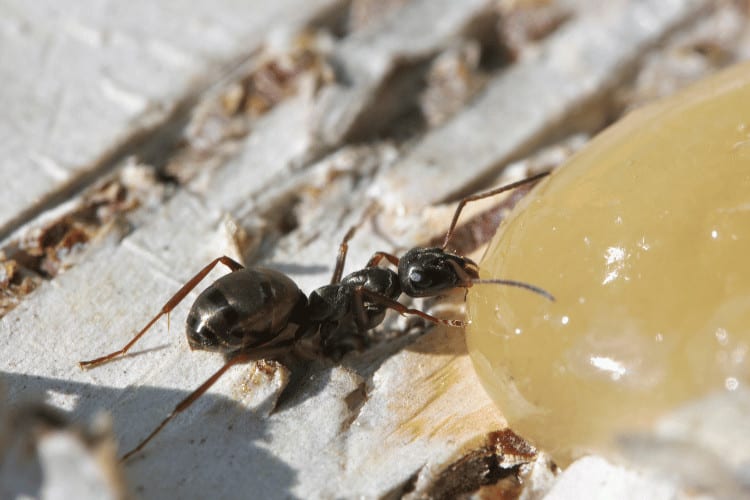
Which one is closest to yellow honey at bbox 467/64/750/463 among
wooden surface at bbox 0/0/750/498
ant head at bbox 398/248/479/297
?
ant head at bbox 398/248/479/297

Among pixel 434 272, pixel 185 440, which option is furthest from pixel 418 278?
pixel 185 440

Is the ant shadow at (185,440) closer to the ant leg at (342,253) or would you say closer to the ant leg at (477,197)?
the ant leg at (342,253)

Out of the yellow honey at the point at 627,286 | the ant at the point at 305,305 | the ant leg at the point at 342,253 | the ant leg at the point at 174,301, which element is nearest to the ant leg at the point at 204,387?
the ant at the point at 305,305

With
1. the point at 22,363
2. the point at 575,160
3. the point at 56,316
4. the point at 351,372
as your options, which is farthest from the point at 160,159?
the point at 575,160

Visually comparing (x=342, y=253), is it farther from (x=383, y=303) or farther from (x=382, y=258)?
(x=383, y=303)

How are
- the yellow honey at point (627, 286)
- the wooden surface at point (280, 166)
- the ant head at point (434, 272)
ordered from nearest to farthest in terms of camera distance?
1. the yellow honey at point (627, 286)
2. the wooden surface at point (280, 166)
3. the ant head at point (434, 272)

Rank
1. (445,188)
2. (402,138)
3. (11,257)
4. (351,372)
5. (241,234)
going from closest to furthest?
(351,372) < (11,257) < (241,234) < (445,188) < (402,138)

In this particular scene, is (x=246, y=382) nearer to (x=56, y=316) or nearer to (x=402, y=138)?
(x=56, y=316)

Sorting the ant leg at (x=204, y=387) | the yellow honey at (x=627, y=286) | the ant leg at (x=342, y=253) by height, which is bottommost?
the yellow honey at (x=627, y=286)
